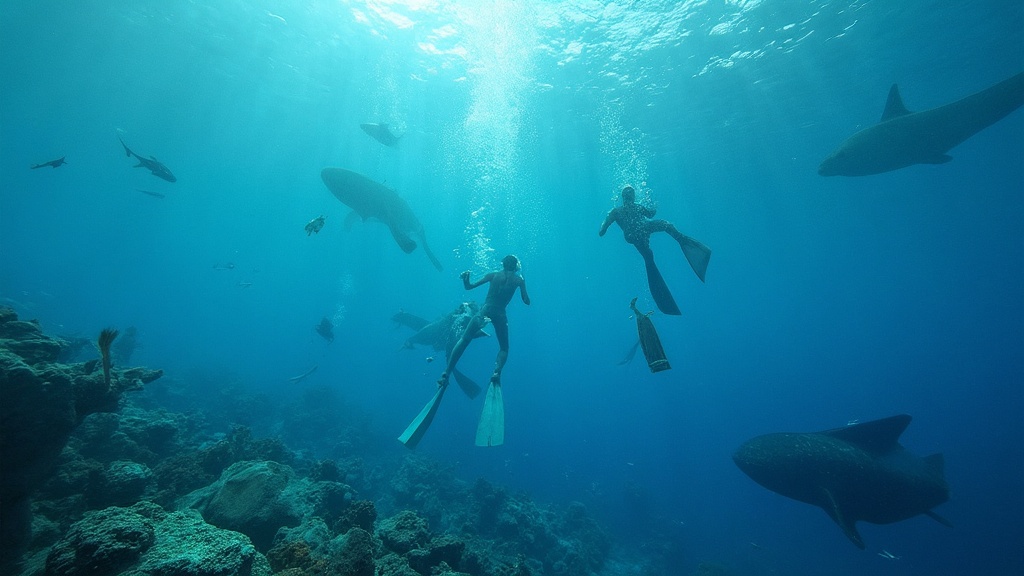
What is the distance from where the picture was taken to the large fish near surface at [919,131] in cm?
923

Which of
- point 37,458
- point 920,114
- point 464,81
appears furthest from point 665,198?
point 37,458

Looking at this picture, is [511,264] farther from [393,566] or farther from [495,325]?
[393,566]

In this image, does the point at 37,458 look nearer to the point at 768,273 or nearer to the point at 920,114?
the point at 920,114

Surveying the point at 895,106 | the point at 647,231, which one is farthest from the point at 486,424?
the point at 895,106

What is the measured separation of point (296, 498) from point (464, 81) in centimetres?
2455

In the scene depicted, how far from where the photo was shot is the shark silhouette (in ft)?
22.9

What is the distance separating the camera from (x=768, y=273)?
271 feet

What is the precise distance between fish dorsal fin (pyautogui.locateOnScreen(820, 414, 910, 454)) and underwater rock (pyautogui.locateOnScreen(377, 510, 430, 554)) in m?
9.00

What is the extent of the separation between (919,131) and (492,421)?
14.1m

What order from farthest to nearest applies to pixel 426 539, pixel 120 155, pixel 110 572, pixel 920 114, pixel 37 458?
1. pixel 120 155
2. pixel 920 114
3. pixel 426 539
4. pixel 37 458
5. pixel 110 572

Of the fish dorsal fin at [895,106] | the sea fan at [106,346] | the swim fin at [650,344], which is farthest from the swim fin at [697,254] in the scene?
the fish dorsal fin at [895,106]

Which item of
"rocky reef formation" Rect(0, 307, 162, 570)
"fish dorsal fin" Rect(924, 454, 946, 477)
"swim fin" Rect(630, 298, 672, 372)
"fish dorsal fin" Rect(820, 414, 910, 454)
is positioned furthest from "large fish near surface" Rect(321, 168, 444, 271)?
"fish dorsal fin" Rect(924, 454, 946, 477)

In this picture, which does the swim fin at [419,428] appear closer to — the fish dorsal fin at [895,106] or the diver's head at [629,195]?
the diver's head at [629,195]

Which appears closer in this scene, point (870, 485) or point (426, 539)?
point (426, 539)
